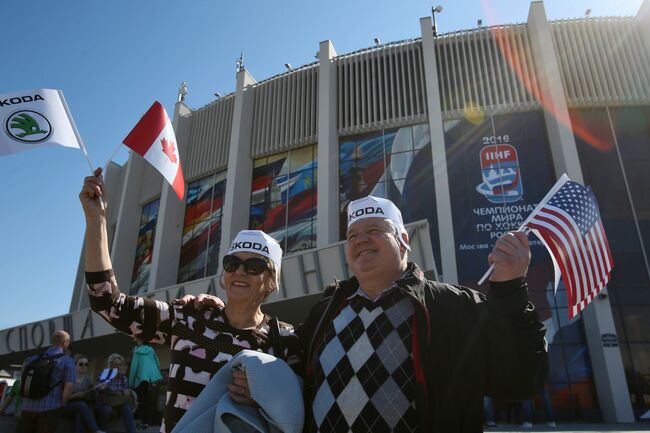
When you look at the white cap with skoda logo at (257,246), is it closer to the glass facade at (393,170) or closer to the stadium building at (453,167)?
the stadium building at (453,167)

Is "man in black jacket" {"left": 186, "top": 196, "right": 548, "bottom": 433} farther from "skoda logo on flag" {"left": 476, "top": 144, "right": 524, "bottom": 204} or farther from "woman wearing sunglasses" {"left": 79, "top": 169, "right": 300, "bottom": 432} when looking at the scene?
"skoda logo on flag" {"left": 476, "top": 144, "right": 524, "bottom": 204}

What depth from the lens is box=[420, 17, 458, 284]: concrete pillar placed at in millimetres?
15078

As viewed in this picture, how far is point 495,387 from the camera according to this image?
6.15 feet

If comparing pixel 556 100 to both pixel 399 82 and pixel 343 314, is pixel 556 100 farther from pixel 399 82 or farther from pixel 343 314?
pixel 343 314

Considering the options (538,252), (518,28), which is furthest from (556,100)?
(538,252)

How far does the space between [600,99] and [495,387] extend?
18.5 m

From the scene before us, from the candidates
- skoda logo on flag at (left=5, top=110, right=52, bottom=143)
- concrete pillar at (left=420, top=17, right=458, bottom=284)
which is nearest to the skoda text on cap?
skoda logo on flag at (left=5, top=110, right=52, bottom=143)

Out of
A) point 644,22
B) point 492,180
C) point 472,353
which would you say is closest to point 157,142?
point 472,353

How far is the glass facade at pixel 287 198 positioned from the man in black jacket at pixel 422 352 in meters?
15.6

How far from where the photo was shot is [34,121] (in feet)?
11.3

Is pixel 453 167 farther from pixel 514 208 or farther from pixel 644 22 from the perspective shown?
pixel 644 22

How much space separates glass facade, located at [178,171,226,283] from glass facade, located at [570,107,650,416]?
15.6 metres

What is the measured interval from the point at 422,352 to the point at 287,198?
17.6m

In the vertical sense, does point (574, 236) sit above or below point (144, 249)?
below
